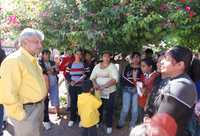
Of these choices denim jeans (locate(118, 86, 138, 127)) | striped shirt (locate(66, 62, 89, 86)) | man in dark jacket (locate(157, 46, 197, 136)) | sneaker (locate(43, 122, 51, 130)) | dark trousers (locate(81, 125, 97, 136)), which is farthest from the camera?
striped shirt (locate(66, 62, 89, 86))

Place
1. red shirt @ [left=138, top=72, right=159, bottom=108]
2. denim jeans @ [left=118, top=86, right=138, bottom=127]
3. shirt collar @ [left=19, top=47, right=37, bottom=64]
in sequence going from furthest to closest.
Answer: denim jeans @ [left=118, top=86, right=138, bottom=127] < red shirt @ [left=138, top=72, right=159, bottom=108] < shirt collar @ [left=19, top=47, right=37, bottom=64]

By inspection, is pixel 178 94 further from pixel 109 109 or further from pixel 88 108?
pixel 109 109

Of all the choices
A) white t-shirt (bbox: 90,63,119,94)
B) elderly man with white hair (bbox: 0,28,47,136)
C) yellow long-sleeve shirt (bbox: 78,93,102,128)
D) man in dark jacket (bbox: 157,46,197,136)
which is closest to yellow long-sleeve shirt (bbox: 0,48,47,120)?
elderly man with white hair (bbox: 0,28,47,136)

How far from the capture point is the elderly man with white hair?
457 centimetres

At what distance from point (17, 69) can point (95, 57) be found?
143 inches

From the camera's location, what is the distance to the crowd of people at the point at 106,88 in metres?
3.19

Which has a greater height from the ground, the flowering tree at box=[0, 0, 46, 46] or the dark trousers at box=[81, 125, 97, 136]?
the flowering tree at box=[0, 0, 46, 46]

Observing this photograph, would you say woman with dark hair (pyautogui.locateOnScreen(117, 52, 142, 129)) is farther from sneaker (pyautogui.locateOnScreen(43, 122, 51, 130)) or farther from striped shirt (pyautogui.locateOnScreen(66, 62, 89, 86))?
sneaker (pyautogui.locateOnScreen(43, 122, 51, 130))

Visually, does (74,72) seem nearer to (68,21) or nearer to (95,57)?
(95,57)

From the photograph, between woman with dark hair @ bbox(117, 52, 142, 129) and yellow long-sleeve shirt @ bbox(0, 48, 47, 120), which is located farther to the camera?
woman with dark hair @ bbox(117, 52, 142, 129)

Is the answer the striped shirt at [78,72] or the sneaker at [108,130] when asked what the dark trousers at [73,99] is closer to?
the striped shirt at [78,72]

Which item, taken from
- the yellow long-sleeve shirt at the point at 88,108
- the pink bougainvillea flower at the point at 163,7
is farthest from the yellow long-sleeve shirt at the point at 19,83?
A: the pink bougainvillea flower at the point at 163,7

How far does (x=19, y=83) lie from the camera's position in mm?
4680

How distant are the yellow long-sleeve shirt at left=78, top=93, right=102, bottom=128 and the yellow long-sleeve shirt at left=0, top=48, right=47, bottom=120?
1545 mm
